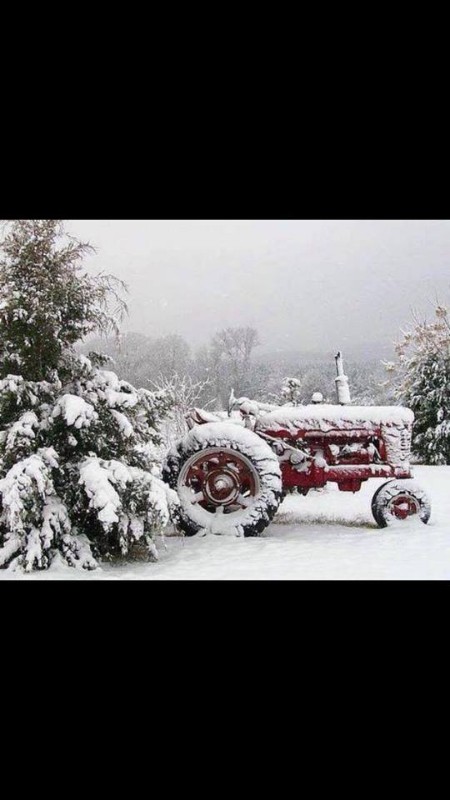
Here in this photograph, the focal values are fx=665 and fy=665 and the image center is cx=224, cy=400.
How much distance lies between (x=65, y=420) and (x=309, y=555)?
5.23ft

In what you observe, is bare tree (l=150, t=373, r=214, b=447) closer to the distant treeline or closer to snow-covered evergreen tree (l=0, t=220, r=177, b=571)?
the distant treeline

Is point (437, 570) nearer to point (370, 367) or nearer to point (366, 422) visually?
point (366, 422)

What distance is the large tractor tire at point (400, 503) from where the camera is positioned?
4.27 meters

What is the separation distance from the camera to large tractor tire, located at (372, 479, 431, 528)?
427cm

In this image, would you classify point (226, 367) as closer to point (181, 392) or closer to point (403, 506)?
point (181, 392)

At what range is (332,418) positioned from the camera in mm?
4484

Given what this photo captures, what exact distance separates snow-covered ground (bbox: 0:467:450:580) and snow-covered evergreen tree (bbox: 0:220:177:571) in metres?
0.18

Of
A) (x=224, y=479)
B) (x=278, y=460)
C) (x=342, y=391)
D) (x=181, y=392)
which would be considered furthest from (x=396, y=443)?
(x=181, y=392)

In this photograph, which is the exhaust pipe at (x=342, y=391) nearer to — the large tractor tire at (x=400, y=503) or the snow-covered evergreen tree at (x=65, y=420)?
the large tractor tire at (x=400, y=503)

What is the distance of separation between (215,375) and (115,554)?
3636 mm

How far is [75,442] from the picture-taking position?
3.58 metres

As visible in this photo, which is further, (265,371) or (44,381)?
(265,371)

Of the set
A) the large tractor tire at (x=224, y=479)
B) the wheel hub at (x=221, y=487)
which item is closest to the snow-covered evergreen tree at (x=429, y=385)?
the large tractor tire at (x=224, y=479)

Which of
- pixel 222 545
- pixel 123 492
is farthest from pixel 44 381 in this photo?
pixel 222 545
